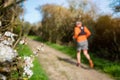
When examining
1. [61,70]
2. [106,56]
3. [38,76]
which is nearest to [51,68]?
[61,70]

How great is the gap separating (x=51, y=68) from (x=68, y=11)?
1485cm

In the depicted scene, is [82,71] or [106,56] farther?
[106,56]

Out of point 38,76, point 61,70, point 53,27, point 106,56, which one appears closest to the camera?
point 38,76

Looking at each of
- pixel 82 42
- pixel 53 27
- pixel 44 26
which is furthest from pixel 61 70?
pixel 44 26

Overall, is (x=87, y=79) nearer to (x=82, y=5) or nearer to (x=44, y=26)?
(x=82, y=5)

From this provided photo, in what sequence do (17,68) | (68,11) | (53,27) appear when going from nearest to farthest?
(17,68), (68,11), (53,27)

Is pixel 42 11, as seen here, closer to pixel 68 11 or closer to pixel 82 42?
pixel 68 11

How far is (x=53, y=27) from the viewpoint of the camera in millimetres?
28781

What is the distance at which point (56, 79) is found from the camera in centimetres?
1010

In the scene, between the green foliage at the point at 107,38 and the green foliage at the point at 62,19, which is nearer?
the green foliage at the point at 107,38

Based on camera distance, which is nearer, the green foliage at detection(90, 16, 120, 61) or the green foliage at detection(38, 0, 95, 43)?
the green foliage at detection(90, 16, 120, 61)

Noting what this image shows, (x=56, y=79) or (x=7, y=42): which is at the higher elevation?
(x=7, y=42)

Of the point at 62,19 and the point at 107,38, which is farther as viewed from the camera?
the point at 62,19

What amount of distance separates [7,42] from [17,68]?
0.45 metres
